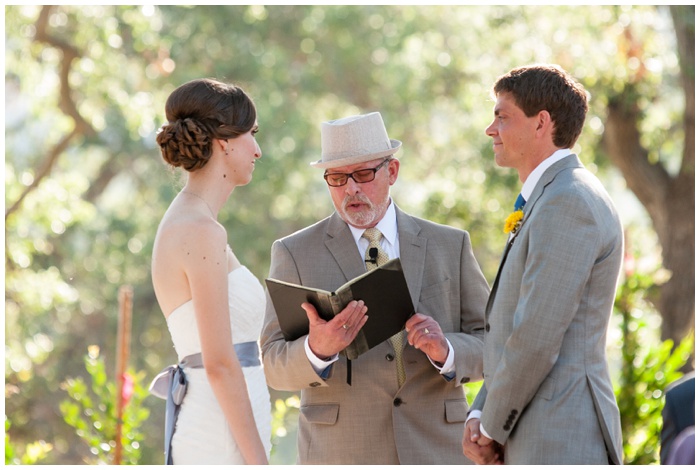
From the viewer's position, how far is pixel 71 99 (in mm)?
12594

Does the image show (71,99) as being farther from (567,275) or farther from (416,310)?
(567,275)

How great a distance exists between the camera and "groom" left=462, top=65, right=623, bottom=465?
2881 mm

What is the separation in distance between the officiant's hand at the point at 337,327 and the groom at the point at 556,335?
466mm

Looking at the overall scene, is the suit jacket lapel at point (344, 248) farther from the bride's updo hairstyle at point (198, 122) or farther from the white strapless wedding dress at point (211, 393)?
the bride's updo hairstyle at point (198, 122)

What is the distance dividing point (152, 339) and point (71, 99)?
5.67m

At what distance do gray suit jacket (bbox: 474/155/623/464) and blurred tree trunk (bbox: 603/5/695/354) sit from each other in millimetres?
7803

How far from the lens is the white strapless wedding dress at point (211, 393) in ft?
10.2

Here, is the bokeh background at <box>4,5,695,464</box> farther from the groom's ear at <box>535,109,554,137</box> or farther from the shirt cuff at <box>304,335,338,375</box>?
the groom's ear at <box>535,109,554,137</box>

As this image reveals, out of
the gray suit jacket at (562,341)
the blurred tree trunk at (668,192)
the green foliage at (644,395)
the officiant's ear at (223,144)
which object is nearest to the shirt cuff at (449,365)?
the gray suit jacket at (562,341)

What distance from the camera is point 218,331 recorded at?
2.97 metres

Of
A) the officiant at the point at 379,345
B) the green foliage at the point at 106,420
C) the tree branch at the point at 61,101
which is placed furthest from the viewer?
the tree branch at the point at 61,101

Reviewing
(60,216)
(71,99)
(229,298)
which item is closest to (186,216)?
(229,298)

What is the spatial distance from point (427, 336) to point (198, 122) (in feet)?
3.65

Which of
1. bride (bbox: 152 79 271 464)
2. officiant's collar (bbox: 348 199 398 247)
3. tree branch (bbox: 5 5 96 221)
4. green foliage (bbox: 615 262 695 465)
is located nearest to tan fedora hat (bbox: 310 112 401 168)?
officiant's collar (bbox: 348 199 398 247)
